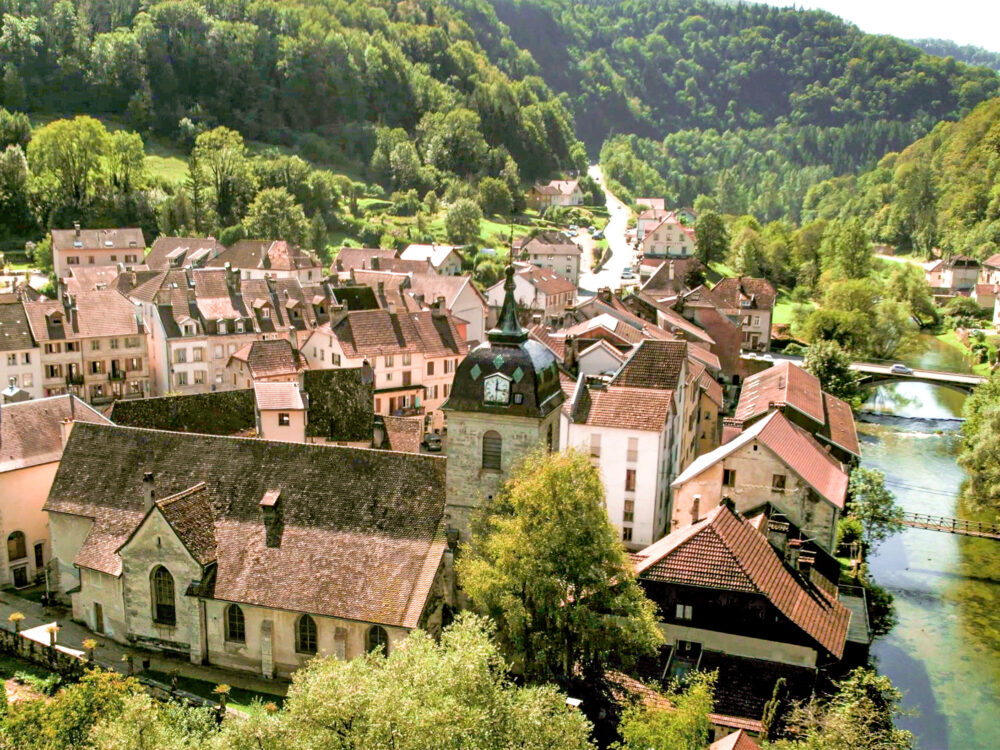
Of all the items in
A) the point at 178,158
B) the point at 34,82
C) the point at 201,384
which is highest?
the point at 34,82

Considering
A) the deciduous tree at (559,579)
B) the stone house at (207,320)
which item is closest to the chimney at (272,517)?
the deciduous tree at (559,579)

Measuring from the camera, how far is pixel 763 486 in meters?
49.2

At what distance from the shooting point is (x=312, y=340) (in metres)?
80.6

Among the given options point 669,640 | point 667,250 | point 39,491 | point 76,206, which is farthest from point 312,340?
point 667,250

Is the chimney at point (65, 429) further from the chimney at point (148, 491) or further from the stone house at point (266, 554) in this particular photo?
the chimney at point (148, 491)

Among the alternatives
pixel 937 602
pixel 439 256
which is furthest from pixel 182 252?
pixel 937 602

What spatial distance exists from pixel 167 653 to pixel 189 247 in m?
86.1

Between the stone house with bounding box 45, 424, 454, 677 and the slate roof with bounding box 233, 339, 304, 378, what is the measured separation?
29.9m

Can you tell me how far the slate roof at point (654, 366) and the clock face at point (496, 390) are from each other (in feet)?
60.8

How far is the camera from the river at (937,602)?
137ft

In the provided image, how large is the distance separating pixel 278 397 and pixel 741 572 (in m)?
31.4

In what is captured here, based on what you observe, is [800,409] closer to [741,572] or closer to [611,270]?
[741,572]

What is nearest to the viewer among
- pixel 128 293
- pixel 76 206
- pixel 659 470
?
pixel 659 470

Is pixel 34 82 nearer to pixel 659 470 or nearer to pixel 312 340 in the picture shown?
pixel 312 340
